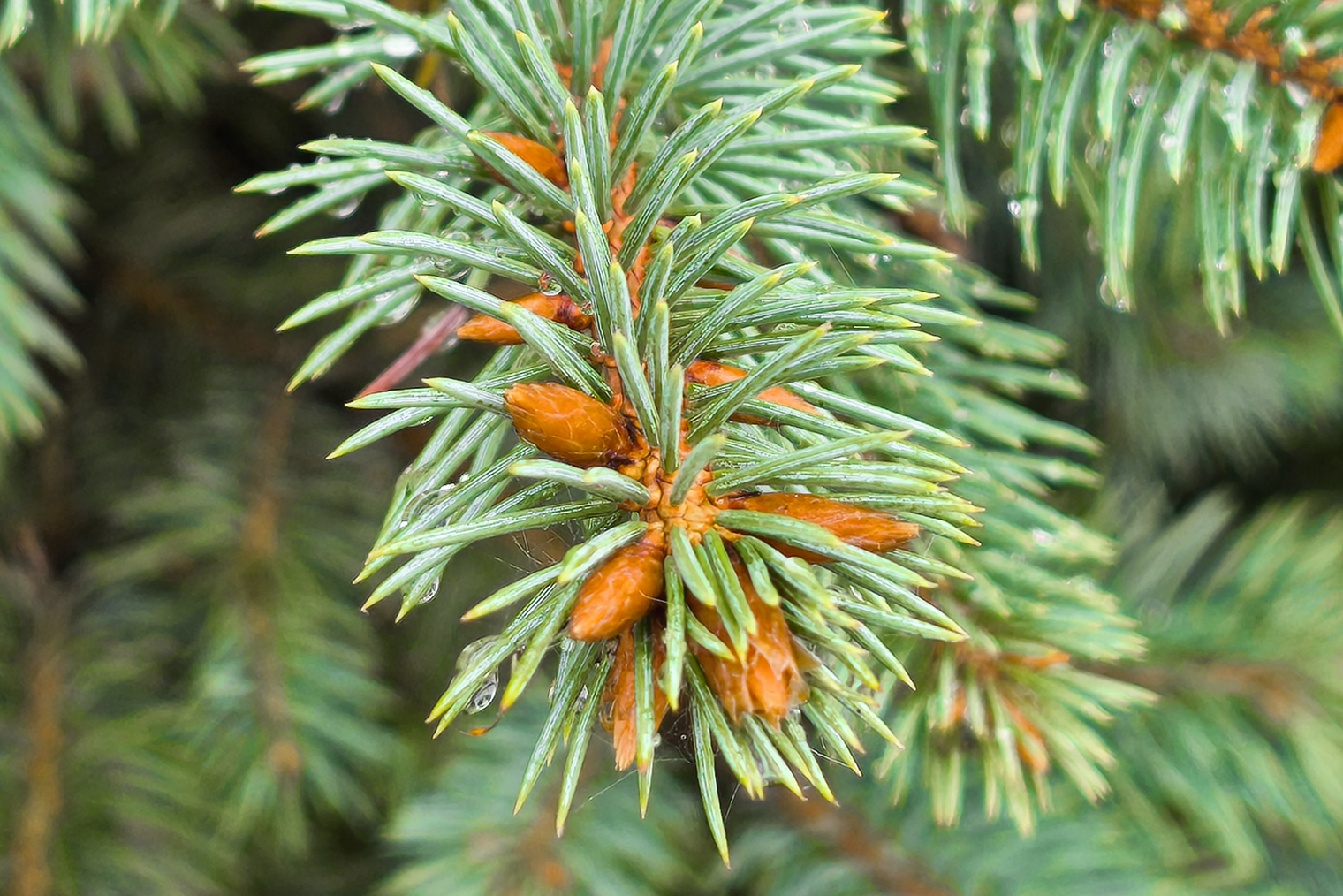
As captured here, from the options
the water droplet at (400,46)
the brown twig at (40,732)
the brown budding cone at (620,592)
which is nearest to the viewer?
the brown budding cone at (620,592)

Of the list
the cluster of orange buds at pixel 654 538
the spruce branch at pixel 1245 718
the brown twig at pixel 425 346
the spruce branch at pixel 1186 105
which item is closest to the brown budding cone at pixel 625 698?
the cluster of orange buds at pixel 654 538

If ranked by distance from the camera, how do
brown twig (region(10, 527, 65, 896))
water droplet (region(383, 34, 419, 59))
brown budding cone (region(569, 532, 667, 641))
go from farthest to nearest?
1. brown twig (region(10, 527, 65, 896))
2. water droplet (region(383, 34, 419, 59))
3. brown budding cone (region(569, 532, 667, 641))

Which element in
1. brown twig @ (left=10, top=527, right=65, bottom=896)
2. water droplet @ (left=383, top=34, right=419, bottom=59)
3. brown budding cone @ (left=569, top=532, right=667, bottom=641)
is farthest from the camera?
brown twig @ (left=10, top=527, right=65, bottom=896)

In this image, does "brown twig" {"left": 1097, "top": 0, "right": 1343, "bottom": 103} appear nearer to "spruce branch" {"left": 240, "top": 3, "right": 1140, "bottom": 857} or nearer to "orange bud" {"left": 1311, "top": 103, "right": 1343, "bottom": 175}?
"orange bud" {"left": 1311, "top": 103, "right": 1343, "bottom": 175}

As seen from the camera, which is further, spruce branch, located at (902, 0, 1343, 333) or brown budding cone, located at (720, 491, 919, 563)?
spruce branch, located at (902, 0, 1343, 333)

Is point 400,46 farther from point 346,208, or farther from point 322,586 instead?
point 322,586

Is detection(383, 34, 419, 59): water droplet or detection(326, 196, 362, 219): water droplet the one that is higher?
detection(383, 34, 419, 59): water droplet

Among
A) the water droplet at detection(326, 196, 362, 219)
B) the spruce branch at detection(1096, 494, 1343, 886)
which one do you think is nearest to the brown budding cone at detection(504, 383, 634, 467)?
the water droplet at detection(326, 196, 362, 219)

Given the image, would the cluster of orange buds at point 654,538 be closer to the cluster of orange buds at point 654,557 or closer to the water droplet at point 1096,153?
the cluster of orange buds at point 654,557
